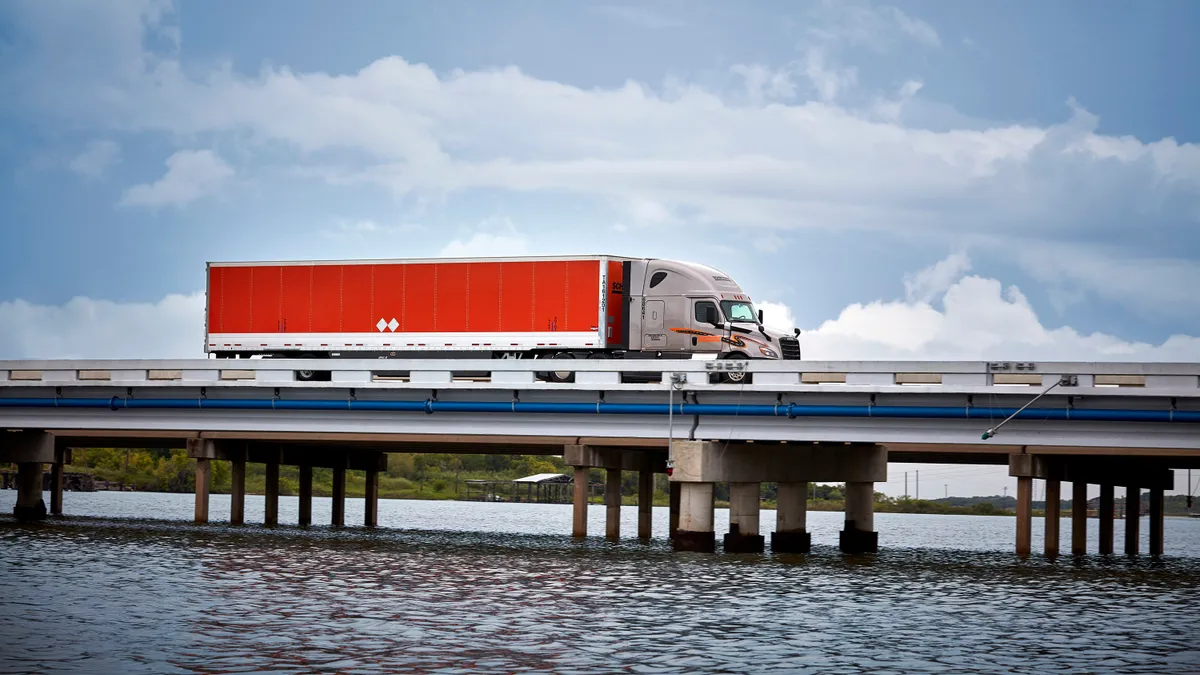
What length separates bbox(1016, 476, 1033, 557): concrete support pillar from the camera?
45094mm

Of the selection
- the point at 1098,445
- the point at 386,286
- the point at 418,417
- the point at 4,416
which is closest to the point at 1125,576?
the point at 1098,445

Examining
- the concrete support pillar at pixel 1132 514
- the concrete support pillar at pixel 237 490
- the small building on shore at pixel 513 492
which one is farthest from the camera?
the small building on shore at pixel 513 492

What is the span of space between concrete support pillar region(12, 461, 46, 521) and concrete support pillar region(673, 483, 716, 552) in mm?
25564

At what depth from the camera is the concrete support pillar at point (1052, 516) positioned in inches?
1911

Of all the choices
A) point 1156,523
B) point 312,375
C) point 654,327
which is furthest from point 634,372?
point 1156,523

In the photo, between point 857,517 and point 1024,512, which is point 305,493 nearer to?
point 857,517

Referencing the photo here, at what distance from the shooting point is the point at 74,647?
22.7 meters

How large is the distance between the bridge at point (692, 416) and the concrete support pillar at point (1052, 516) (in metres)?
0.07

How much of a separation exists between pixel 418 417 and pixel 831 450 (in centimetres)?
1224

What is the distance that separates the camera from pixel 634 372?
43.2m

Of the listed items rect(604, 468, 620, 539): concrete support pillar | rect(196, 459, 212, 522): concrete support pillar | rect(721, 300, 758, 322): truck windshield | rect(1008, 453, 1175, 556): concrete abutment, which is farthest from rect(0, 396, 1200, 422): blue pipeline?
rect(604, 468, 620, 539): concrete support pillar

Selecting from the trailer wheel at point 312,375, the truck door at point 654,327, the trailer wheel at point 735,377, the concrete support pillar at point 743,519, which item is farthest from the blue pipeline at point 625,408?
the truck door at point 654,327

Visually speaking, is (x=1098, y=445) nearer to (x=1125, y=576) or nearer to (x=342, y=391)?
(x=1125, y=576)

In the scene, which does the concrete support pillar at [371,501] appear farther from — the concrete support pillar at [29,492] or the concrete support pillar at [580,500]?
the concrete support pillar at [580,500]
